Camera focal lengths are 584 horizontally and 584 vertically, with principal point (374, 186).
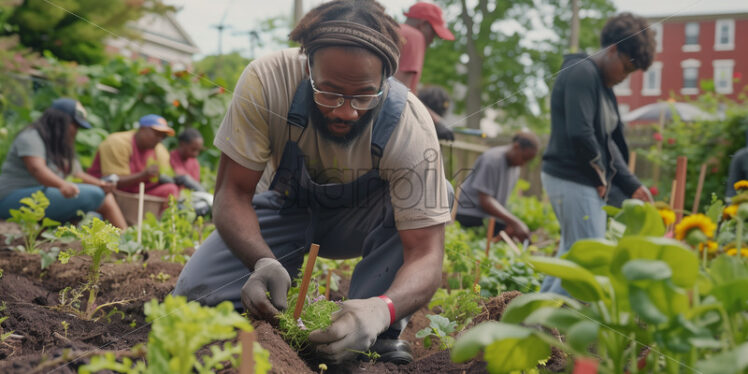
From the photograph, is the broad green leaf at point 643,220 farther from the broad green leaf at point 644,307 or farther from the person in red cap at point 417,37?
the person in red cap at point 417,37

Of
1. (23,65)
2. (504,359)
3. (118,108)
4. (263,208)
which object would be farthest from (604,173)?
(23,65)

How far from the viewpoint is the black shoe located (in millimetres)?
1939

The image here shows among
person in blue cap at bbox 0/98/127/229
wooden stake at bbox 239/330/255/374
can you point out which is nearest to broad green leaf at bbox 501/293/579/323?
wooden stake at bbox 239/330/255/374

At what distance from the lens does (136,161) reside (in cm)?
515

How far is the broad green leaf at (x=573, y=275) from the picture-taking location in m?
0.93

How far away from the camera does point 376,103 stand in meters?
1.99

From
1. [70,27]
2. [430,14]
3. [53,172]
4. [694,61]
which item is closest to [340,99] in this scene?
[430,14]

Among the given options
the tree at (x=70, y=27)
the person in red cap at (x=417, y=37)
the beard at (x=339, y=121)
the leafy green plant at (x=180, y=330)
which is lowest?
the leafy green plant at (x=180, y=330)

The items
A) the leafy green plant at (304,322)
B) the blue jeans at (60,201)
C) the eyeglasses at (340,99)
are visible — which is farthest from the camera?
the blue jeans at (60,201)

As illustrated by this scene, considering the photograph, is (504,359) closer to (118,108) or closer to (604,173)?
(604,173)

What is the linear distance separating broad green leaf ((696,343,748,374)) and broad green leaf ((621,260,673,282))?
0.13 meters

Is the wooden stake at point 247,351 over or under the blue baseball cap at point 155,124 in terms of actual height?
under

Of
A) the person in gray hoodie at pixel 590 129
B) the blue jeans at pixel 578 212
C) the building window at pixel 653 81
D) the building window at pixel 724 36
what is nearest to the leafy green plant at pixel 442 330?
the person in gray hoodie at pixel 590 129

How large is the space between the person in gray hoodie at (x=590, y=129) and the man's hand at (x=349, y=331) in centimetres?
148
